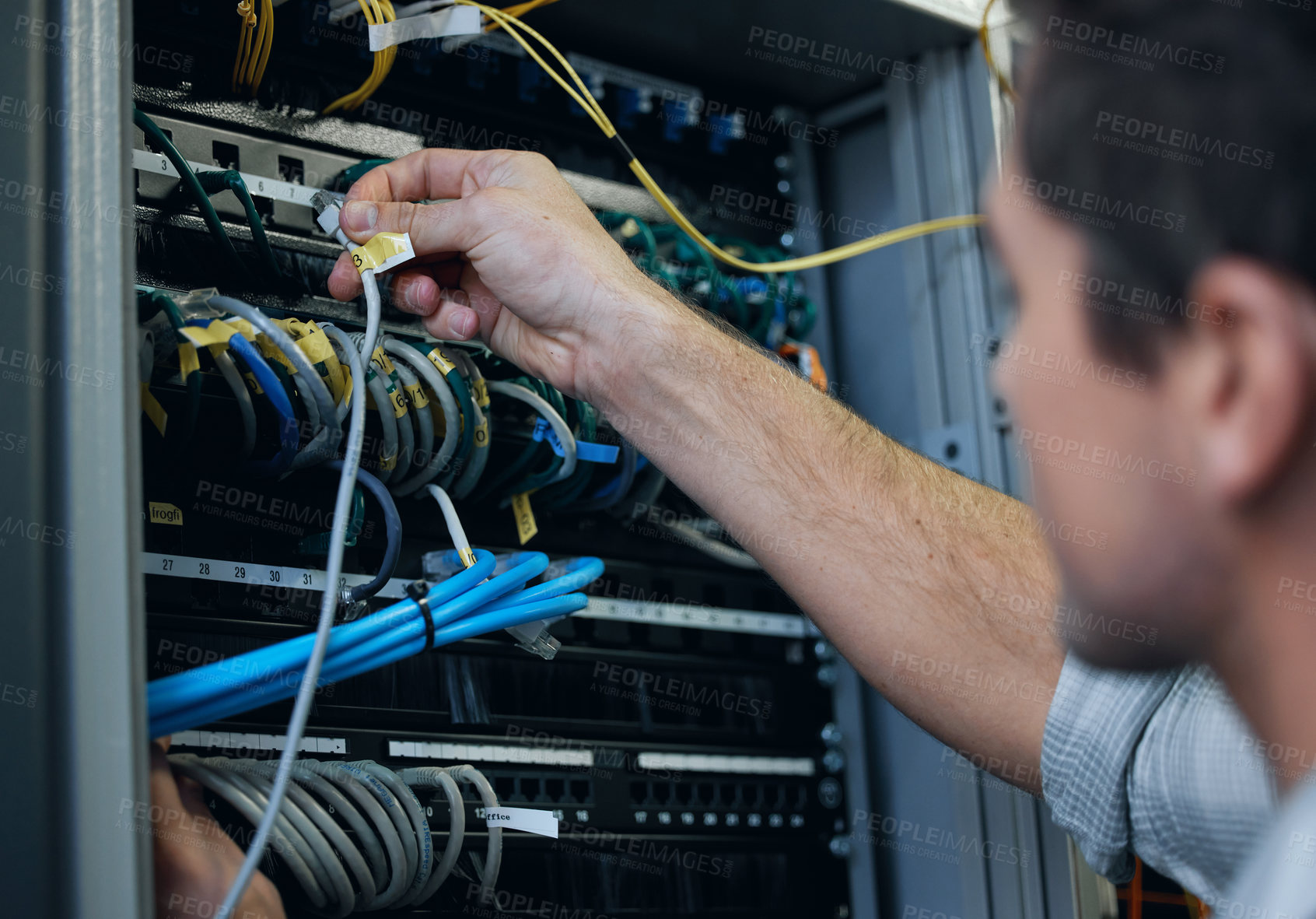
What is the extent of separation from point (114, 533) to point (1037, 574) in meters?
0.91

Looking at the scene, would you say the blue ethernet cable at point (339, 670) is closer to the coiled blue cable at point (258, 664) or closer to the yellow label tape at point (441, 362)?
the coiled blue cable at point (258, 664)

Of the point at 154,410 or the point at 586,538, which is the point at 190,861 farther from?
the point at 586,538

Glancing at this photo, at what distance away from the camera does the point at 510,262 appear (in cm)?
111

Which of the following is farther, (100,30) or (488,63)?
(488,63)

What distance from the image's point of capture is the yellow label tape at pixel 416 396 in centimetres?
111

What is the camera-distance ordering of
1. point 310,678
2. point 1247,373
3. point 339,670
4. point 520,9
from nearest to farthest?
point 1247,373 < point 310,678 < point 339,670 < point 520,9

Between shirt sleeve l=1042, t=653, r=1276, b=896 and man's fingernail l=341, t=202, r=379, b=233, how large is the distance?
0.74 meters

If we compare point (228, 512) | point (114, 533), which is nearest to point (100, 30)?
point (114, 533)

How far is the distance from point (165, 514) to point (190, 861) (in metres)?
0.34

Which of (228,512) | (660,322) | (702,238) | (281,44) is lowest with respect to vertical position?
(228,512)

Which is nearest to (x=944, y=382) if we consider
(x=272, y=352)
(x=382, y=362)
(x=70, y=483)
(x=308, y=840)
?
(x=382, y=362)

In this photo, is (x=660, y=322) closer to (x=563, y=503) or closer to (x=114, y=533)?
(x=563, y=503)


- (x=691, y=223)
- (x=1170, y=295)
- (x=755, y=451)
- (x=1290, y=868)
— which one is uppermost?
(x=691, y=223)

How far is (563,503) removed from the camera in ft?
4.14
